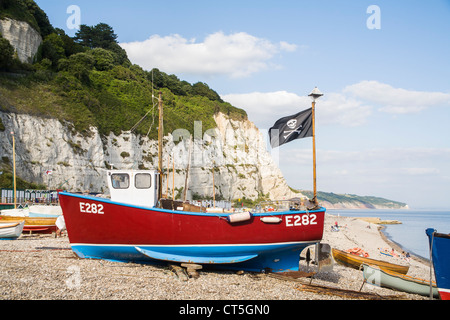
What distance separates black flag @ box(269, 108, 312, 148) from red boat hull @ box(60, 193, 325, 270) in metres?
2.80

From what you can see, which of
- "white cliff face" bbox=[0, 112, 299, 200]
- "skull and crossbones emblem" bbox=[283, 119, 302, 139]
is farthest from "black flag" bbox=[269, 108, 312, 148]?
"white cliff face" bbox=[0, 112, 299, 200]

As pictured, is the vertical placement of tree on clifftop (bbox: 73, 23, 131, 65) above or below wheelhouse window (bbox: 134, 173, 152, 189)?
above

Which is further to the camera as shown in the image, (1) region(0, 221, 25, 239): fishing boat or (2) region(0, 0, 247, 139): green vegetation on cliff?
(2) region(0, 0, 247, 139): green vegetation on cliff

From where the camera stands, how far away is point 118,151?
46188 millimetres

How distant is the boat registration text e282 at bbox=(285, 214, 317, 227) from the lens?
12.3 metres

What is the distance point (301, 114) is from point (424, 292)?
25.9ft

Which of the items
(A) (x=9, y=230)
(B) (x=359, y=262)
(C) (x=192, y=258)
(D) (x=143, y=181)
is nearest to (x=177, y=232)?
(C) (x=192, y=258)

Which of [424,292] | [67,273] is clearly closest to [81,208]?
[67,273]

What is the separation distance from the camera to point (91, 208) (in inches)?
486

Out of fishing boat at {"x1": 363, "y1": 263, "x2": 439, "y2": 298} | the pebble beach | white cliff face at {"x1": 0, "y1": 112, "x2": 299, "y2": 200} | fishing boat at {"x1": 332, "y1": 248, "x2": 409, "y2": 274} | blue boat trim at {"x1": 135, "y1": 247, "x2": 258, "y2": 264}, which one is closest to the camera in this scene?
the pebble beach

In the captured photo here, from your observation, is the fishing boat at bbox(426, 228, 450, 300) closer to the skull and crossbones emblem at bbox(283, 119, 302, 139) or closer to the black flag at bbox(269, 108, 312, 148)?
the black flag at bbox(269, 108, 312, 148)

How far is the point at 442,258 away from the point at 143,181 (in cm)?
1037
